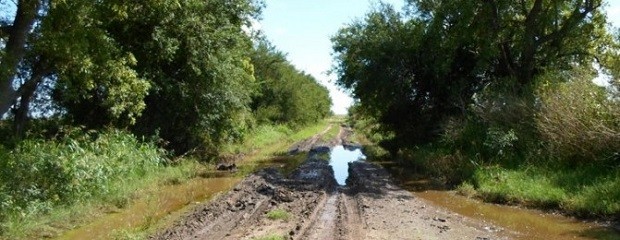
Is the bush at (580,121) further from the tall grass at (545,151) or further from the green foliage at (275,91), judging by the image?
the green foliage at (275,91)

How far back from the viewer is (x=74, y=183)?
12.3 meters

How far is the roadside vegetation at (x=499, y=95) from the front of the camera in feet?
46.6

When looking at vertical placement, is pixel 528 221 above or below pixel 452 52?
below

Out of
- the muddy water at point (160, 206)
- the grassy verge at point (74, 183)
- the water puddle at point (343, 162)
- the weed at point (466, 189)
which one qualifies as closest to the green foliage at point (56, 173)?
the grassy verge at point (74, 183)

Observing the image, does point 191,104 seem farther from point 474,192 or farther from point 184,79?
point 474,192

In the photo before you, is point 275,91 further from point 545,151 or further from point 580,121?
point 580,121

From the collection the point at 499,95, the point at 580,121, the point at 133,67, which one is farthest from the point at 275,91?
the point at 580,121

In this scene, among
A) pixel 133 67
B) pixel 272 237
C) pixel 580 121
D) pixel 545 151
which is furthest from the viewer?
pixel 133 67

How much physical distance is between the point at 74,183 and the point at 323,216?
581 centimetres

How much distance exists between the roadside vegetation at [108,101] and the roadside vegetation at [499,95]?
7.11m

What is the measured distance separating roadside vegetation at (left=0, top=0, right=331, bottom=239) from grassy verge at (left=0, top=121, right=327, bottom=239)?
32mm

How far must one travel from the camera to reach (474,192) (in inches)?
635

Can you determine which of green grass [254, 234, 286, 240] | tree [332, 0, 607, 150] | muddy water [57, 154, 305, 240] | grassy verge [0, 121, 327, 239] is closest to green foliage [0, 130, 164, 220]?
grassy verge [0, 121, 327, 239]

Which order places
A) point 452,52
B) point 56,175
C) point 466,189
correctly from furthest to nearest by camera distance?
point 452,52
point 466,189
point 56,175
